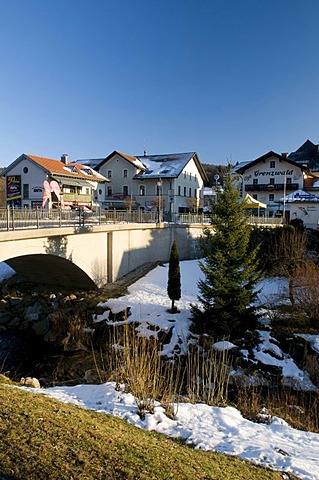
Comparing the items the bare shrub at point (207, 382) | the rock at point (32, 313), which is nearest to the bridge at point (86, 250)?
the rock at point (32, 313)

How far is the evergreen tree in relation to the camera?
46.3ft

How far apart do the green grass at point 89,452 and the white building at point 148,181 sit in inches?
1462

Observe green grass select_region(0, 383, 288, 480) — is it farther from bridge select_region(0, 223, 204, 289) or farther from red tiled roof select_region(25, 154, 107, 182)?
red tiled roof select_region(25, 154, 107, 182)

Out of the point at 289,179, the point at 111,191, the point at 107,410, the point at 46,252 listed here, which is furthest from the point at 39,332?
the point at 289,179

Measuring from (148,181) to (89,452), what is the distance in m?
41.2

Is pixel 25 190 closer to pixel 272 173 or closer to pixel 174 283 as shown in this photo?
pixel 174 283

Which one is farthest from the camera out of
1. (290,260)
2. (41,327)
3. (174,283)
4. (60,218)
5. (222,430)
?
(290,260)

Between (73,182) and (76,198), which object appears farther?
(73,182)

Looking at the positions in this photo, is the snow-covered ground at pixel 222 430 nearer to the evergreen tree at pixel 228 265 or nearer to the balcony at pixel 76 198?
the evergreen tree at pixel 228 265

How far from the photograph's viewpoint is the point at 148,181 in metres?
44.1

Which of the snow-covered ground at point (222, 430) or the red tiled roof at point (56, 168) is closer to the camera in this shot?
the snow-covered ground at point (222, 430)

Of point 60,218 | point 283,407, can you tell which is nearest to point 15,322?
point 60,218

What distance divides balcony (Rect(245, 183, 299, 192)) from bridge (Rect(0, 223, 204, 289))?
22458mm

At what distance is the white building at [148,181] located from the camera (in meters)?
43.3
